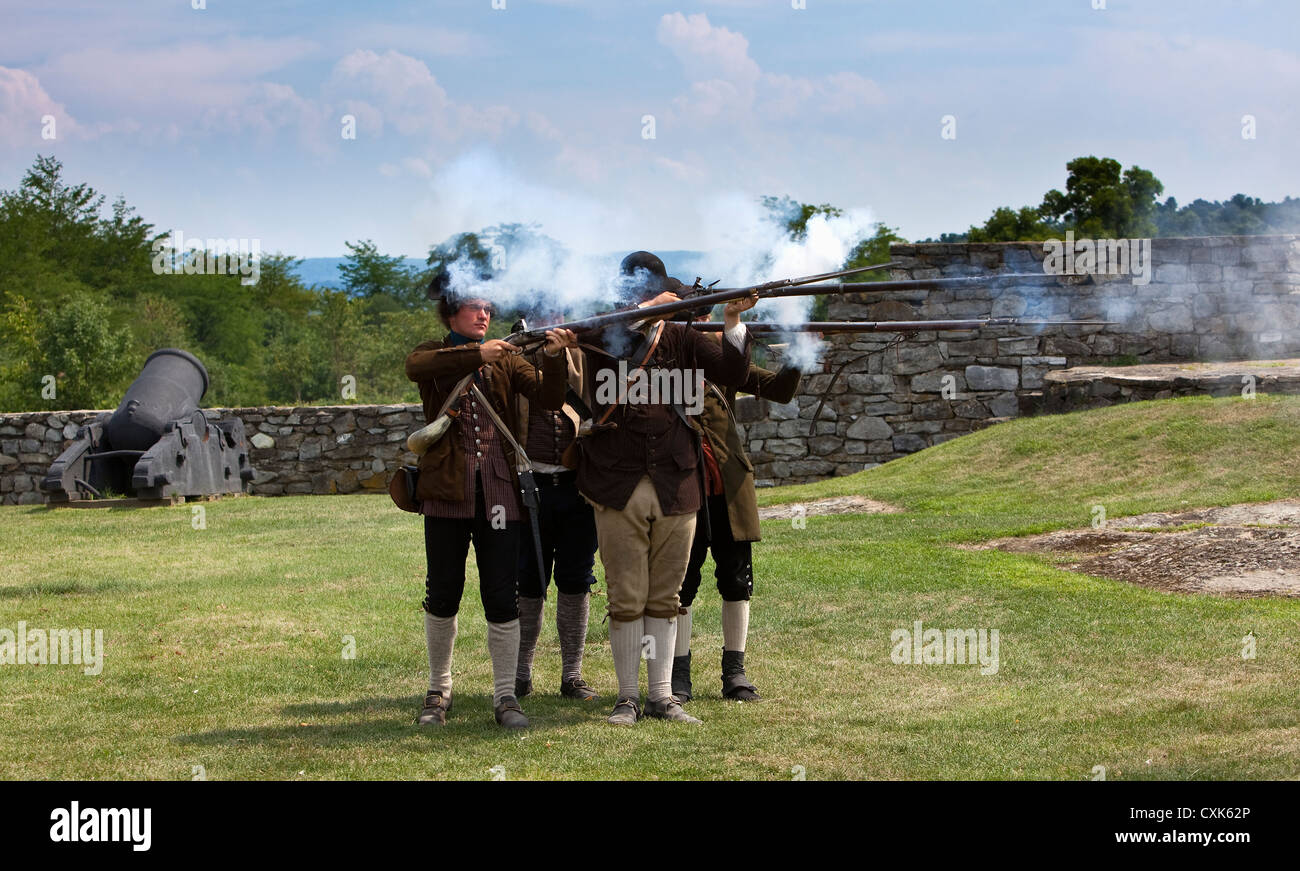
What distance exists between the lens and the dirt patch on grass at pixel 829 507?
14.1m

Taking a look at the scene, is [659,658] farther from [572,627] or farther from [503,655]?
[572,627]

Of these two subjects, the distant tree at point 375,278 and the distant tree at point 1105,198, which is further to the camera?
the distant tree at point 375,278

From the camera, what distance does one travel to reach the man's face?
622 centimetres

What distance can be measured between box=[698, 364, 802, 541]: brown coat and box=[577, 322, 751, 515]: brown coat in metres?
0.26

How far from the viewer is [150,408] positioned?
1828cm

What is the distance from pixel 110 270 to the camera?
158 ft

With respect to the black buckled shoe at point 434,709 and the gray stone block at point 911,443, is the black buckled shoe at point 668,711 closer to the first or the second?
the black buckled shoe at point 434,709

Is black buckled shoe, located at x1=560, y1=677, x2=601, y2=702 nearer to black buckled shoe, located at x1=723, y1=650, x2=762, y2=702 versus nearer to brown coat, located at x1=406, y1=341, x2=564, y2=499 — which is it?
black buckled shoe, located at x1=723, y1=650, x2=762, y2=702

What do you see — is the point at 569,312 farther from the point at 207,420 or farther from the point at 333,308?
the point at 333,308

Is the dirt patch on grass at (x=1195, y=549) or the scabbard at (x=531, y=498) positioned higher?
Result: the scabbard at (x=531, y=498)

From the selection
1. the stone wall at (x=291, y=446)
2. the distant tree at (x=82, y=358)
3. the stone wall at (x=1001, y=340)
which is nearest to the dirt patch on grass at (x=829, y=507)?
the stone wall at (x=1001, y=340)

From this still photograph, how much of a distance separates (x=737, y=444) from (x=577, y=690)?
144 cm

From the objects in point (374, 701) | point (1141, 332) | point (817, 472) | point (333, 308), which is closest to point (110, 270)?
point (333, 308)

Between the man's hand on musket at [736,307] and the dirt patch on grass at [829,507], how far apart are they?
7807mm
